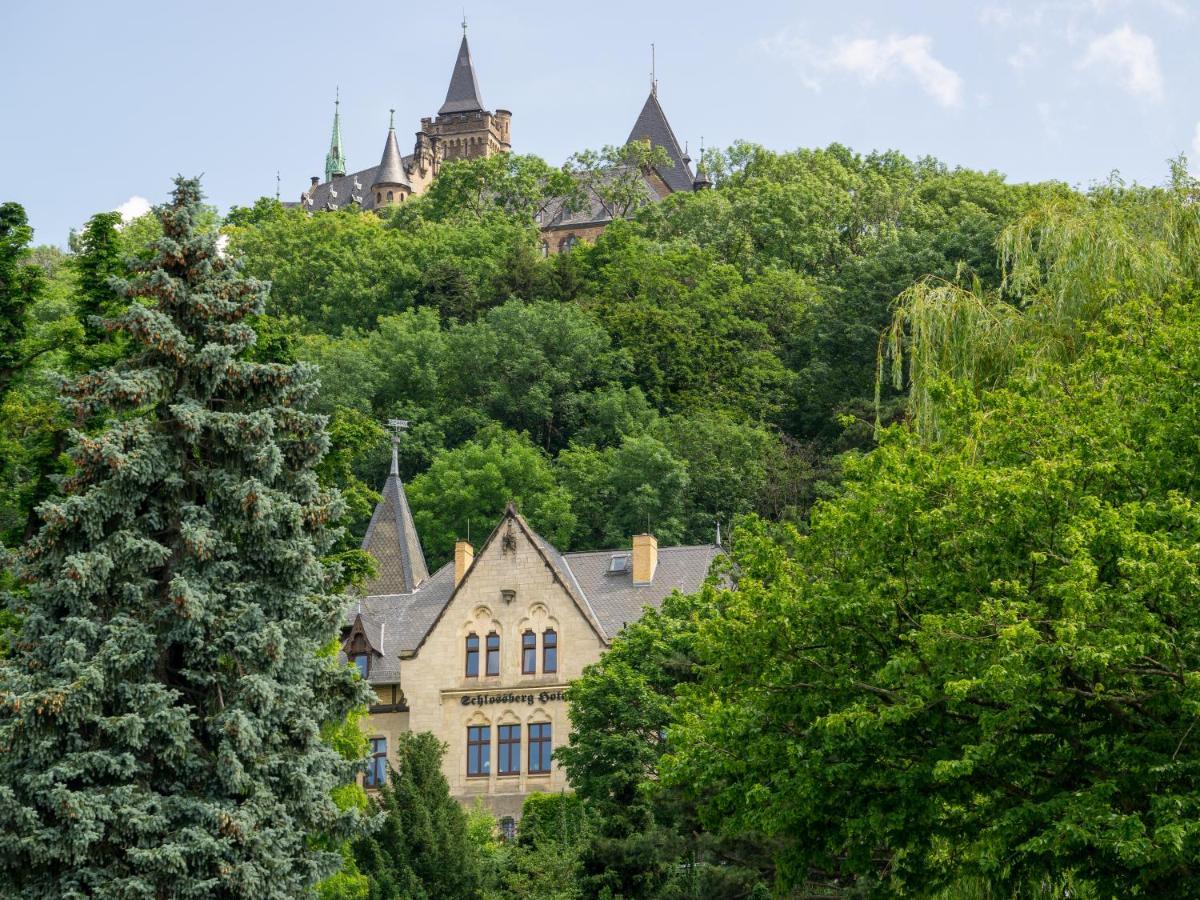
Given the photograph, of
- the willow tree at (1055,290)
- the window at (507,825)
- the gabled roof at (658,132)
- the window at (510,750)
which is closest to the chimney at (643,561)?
the window at (510,750)

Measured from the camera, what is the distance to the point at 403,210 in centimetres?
12375

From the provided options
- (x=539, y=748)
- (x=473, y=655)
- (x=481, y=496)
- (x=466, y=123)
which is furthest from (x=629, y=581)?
(x=466, y=123)

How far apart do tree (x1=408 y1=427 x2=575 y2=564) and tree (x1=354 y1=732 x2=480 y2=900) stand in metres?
39.2

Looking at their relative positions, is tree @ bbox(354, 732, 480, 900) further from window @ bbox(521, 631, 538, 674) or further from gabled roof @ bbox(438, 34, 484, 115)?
gabled roof @ bbox(438, 34, 484, 115)

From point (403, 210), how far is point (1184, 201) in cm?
9725

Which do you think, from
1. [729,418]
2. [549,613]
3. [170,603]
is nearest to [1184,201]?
[170,603]

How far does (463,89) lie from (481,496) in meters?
105

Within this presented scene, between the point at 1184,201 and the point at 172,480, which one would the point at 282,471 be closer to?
the point at 172,480

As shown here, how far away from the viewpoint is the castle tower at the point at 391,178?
178m

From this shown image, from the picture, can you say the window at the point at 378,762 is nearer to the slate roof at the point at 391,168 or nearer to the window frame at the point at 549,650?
the window frame at the point at 549,650

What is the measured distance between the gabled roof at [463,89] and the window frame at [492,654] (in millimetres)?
122297

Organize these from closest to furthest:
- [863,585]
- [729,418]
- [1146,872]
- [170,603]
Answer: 1. [1146,872]
2. [863,585]
3. [170,603]
4. [729,418]

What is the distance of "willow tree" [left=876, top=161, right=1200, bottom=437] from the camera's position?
2817 centimetres

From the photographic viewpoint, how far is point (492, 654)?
5850 centimetres
